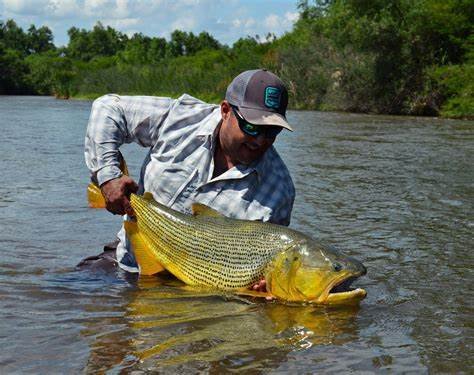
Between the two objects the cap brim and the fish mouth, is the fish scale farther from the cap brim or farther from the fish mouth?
the cap brim

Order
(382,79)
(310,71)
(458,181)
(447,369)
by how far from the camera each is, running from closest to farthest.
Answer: (447,369), (458,181), (382,79), (310,71)

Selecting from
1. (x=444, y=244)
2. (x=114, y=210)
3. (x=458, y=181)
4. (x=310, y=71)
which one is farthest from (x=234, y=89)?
(x=310, y=71)

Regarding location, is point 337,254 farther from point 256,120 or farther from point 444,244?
point 444,244

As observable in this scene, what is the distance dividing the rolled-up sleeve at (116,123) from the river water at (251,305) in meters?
0.89

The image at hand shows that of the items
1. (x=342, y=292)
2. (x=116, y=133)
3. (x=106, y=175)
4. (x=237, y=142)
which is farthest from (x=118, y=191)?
(x=342, y=292)

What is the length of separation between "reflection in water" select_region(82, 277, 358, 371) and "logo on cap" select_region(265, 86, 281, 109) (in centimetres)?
121

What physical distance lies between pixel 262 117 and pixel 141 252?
4.06 ft

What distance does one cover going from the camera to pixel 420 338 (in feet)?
14.2

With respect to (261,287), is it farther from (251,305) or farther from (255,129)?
(255,129)

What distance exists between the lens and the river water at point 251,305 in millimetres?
3816

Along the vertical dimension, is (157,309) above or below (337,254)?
below

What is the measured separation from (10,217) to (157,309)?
173 inches

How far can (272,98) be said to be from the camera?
14.8 feet

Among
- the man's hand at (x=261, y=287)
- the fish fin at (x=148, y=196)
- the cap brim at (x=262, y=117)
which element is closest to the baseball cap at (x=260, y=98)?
the cap brim at (x=262, y=117)
